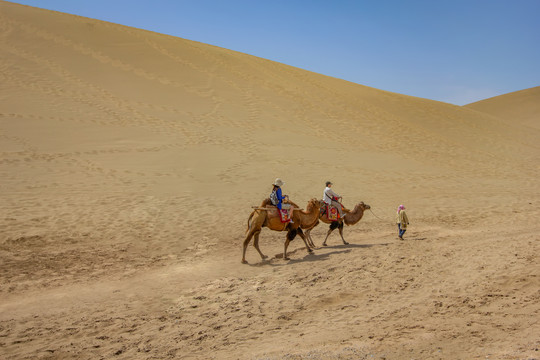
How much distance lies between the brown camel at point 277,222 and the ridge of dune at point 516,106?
65.8 metres

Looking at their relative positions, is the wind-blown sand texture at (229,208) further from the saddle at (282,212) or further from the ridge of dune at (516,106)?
the ridge of dune at (516,106)

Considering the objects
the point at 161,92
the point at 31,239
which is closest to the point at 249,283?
the point at 31,239

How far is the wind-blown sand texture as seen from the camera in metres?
6.27

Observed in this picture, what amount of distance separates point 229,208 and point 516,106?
77.0 m

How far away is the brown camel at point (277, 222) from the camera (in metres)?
10.3

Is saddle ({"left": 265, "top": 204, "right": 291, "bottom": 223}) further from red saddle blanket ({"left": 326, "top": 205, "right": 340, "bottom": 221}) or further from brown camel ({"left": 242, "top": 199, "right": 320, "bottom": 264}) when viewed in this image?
red saddle blanket ({"left": 326, "top": 205, "right": 340, "bottom": 221})

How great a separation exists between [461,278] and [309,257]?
3769 mm

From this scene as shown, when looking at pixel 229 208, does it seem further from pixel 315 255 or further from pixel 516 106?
pixel 516 106

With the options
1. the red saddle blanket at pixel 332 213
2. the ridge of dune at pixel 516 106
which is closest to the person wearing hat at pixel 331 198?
the red saddle blanket at pixel 332 213

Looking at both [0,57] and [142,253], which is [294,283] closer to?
[142,253]

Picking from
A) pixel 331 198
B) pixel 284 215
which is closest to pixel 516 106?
pixel 331 198

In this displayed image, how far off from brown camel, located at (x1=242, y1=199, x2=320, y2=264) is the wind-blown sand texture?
0.48 meters

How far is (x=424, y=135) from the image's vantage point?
91.4ft

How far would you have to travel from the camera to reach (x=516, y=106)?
7662 centimetres
